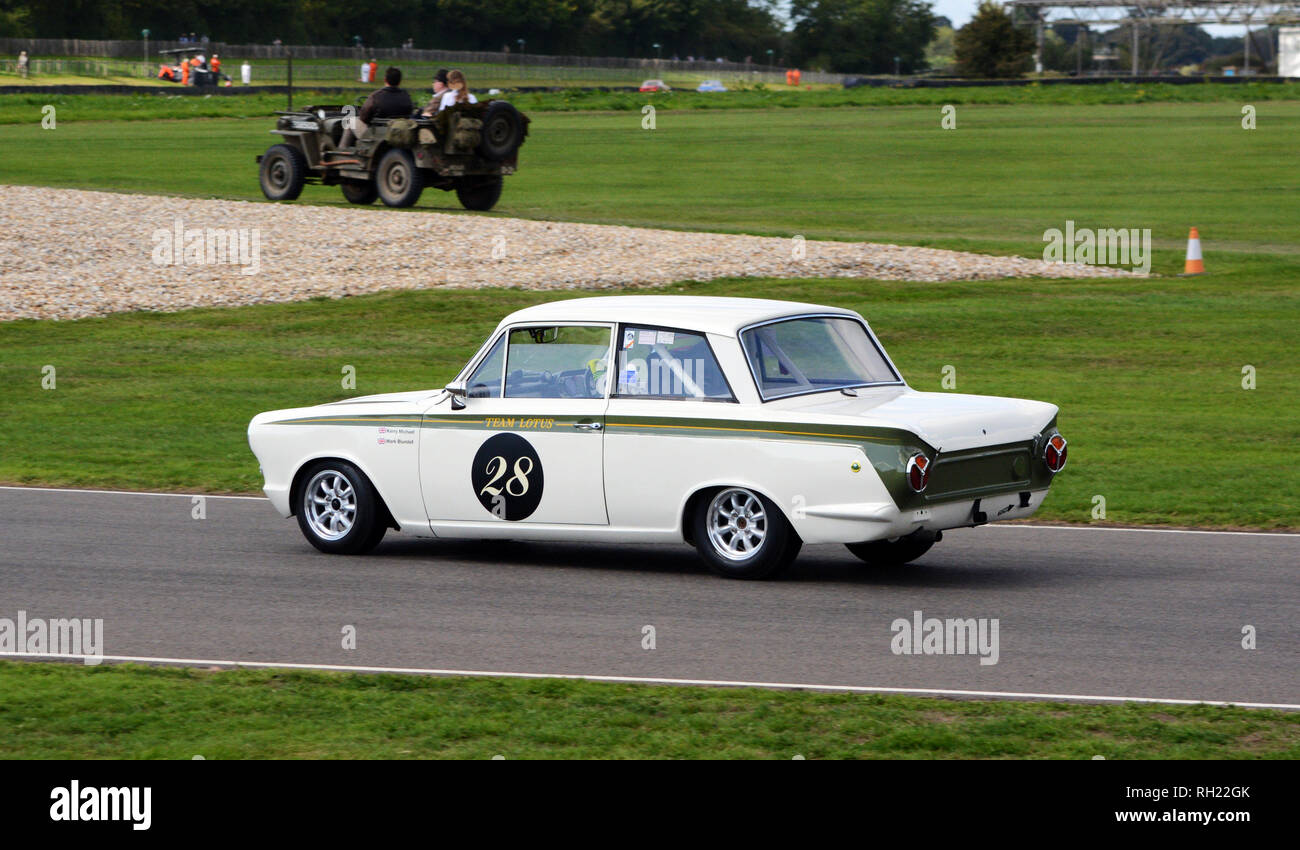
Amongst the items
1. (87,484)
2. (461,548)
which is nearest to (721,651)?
(461,548)

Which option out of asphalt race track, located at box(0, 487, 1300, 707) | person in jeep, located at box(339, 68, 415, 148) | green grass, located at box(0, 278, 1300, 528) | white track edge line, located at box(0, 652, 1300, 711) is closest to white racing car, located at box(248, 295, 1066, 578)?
asphalt race track, located at box(0, 487, 1300, 707)

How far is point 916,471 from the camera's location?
367 inches

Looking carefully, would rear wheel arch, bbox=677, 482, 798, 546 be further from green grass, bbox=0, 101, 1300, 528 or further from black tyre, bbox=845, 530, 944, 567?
green grass, bbox=0, 101, 1300, 528

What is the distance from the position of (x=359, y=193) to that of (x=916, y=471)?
81.0ft

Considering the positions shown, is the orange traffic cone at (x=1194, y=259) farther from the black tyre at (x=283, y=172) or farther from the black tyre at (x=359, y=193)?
the black tyre at (x=283, y=172)

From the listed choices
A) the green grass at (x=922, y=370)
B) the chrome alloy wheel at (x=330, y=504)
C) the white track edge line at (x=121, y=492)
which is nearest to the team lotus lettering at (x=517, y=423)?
the chrome alloy wheel at (x=330, y=504)

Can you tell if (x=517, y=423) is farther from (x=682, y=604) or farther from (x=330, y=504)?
(x=682, y=604)

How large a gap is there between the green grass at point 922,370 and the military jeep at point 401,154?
530 centimetres

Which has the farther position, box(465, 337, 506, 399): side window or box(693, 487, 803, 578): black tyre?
box(465, 337, 506, 399): side window

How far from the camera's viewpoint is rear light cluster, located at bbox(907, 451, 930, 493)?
366 inches

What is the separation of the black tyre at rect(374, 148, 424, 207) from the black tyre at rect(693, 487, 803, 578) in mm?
21670

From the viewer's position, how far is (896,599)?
9.49 m

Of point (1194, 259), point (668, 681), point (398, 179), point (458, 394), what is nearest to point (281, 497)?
point (458, 394)

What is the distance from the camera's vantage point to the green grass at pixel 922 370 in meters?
14.2
